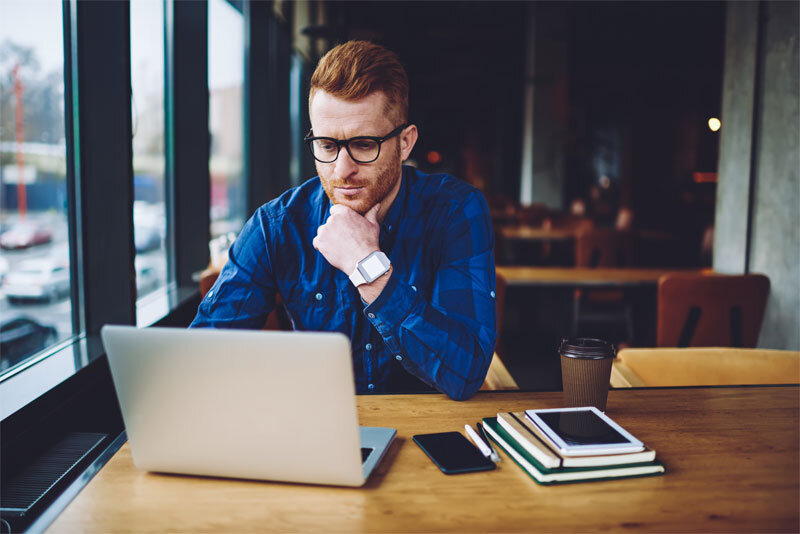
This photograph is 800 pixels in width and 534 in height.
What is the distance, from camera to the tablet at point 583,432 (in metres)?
1.06

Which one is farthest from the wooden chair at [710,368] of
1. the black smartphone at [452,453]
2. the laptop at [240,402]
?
the laptop at [240,402]

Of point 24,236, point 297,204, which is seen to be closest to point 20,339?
point 24,236

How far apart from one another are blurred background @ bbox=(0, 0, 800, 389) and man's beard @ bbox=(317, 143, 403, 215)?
0.58 feet

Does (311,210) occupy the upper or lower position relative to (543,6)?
lower

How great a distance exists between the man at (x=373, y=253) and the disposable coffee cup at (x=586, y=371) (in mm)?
176

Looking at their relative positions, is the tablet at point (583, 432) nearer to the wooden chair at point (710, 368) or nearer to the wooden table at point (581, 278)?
the wooden chair at point (710, 368)

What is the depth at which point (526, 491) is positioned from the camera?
101cm

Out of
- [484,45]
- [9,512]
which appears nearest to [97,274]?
[9,512]

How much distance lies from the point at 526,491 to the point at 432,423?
32cm

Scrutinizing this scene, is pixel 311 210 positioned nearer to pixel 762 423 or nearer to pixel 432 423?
pixel 432 423

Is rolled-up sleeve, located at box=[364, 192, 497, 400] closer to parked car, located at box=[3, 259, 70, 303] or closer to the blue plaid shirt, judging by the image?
the blue plaid shirt

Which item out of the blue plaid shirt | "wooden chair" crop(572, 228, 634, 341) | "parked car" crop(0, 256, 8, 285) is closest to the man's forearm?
the blue plaid shirt

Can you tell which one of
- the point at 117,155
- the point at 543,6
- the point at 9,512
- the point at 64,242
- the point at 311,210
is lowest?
the point at 9,512

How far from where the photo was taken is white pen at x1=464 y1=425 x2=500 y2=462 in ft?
3.67
